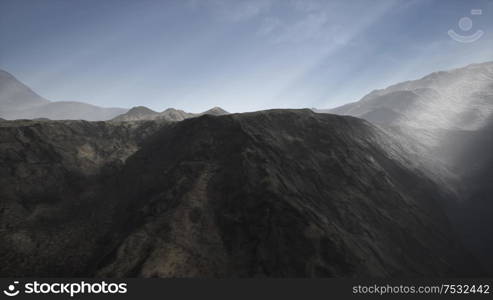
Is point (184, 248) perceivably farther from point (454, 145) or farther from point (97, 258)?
point (454, 145)

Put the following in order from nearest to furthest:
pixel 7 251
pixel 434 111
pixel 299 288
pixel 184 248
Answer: pixel 299 288, pixel 184 248, pixel 7 251, pixel 434 111

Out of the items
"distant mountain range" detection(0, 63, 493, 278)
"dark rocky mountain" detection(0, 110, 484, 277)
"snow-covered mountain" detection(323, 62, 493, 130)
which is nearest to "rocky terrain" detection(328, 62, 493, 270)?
"snow-covered mountain" detection(323, 62, 493, 130)

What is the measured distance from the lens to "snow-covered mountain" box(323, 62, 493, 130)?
10138 centimetres

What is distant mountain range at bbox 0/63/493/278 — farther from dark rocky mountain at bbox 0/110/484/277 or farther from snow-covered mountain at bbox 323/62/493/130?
snow-covered mountain at bbox 323/62/493/130

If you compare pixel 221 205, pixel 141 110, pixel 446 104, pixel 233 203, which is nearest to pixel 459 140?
pixel 233 203

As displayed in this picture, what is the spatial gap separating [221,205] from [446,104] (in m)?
151

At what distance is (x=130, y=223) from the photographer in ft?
66.8

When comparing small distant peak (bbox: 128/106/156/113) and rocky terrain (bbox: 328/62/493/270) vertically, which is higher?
small distant peak (bbox: 128/106/156/113)

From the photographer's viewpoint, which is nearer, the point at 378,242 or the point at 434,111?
the point at 378,242

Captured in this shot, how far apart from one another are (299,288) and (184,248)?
328 inches

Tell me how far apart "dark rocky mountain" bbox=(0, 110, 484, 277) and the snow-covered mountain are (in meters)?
84.5

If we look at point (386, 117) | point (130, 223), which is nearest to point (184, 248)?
point (130, 223)

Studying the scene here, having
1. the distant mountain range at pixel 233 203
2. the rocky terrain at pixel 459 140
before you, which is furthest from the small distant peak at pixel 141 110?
the rocky terrain at pixel 459 140

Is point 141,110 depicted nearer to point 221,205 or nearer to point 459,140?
point 221,205
